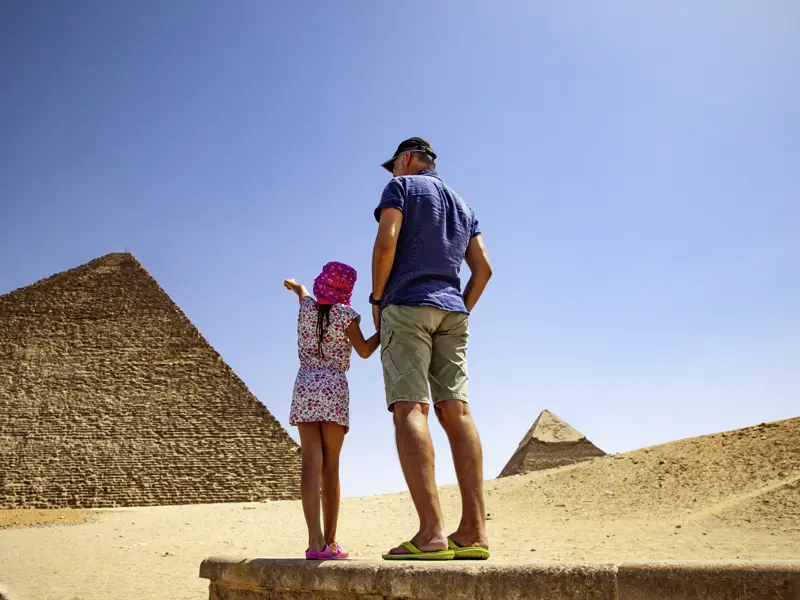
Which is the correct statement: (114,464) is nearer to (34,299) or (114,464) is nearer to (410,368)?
(34,299)

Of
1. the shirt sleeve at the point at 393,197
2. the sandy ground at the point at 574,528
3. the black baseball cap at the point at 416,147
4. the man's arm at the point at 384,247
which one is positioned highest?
the black baseball cap at the point at 416,147

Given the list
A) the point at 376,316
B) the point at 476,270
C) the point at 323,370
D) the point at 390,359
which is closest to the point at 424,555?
the point at 390,359

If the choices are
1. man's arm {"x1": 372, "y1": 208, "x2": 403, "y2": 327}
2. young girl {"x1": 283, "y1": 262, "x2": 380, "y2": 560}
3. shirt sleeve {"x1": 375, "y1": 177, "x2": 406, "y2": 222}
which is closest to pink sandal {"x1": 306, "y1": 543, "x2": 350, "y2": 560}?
young girl {"x1": 283, "y1": 262, "x2": 380, "y2": 560}

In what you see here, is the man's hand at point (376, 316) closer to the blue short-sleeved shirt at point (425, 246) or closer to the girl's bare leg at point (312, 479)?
the blue short-sleeved shirt at point (425, 246)

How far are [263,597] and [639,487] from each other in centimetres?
860

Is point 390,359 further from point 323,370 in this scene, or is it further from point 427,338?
point 323,370

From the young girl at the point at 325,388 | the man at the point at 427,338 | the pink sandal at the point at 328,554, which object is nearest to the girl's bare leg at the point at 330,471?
the young girl at the point at 325,388

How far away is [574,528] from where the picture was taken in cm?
845

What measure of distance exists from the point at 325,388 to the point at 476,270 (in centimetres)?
→ 80

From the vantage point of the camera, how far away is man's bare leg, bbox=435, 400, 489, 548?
2.55 metres

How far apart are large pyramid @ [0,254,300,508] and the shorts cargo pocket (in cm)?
3619

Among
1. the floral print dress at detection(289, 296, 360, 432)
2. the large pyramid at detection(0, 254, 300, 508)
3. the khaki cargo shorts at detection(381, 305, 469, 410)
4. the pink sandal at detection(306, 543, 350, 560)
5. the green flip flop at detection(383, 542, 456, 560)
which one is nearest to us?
the green flip flop at detection(383, 542, 456, 560)

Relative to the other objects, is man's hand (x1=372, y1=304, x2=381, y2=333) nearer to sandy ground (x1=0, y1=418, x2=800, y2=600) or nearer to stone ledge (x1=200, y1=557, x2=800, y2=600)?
stone ledge (x1=200, y1=557, x2=800, y2=600)

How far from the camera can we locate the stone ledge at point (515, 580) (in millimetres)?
1600
